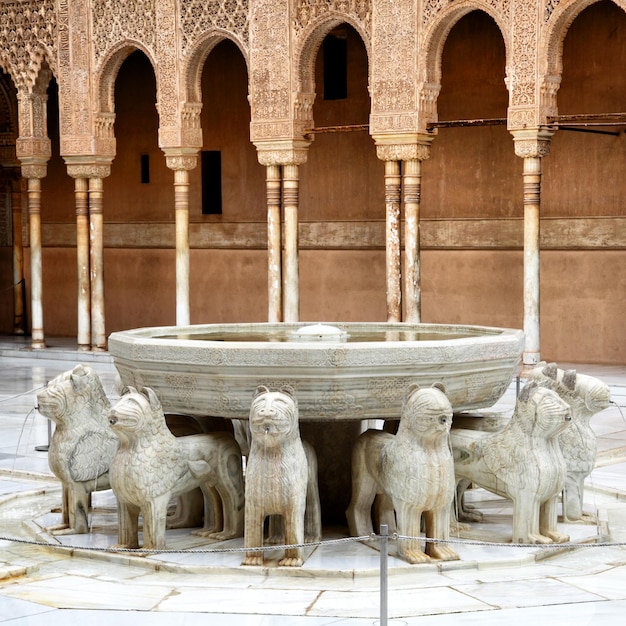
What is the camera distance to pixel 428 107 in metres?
15.5

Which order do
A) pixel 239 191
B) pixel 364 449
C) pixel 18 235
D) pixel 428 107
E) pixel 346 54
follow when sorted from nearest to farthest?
pixel 364 449, pixel 428 107, pixel 346 54, pixel 239 191, pixel 18 235

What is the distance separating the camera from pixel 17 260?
23203 millimetres

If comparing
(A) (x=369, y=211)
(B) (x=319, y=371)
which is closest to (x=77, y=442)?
(B) (x=319, y=371)

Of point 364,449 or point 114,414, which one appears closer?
point 114,414

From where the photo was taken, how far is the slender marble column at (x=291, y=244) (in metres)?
16.8

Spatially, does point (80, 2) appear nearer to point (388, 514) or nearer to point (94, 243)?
point (94, 243)

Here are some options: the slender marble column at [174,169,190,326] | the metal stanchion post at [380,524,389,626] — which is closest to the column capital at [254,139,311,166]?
the slender marble column at [174,169,190,326]

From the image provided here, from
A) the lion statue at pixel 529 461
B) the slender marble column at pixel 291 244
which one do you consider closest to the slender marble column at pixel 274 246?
the slender marble column at pixel 291 244

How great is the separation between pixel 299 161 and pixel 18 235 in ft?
27.0

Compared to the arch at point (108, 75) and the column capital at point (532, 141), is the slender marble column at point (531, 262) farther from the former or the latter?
the arch at point (108, 75)

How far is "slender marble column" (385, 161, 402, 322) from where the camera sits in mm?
15867

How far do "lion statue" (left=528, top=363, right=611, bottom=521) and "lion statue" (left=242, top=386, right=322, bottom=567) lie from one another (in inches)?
61.8

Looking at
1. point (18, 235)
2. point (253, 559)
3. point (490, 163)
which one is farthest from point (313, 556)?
point (18, 235)

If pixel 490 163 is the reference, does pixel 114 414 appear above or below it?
below
